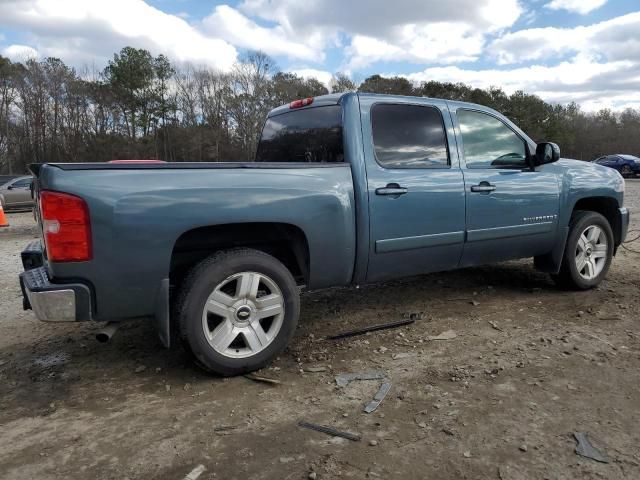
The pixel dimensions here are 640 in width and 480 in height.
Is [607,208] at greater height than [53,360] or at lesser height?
greater

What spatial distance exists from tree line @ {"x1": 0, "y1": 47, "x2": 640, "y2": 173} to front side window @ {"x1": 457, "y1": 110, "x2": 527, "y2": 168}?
3669 cm

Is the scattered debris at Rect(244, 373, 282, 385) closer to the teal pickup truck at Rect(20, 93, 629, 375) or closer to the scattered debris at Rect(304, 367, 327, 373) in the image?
the teal pickup truck at Rect(20, 93, 629, 375)

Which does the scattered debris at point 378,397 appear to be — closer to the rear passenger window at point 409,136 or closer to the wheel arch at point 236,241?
the wheel arch at point 236,241

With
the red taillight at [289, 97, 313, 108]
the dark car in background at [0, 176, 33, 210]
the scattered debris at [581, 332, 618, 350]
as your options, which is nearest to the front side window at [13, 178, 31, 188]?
the dark car in background at [0, 176, 33, 210]

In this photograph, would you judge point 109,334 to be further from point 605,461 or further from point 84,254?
point 605,461

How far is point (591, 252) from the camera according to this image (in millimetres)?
5156

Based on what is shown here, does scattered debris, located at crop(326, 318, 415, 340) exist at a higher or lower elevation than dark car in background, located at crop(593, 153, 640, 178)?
lower

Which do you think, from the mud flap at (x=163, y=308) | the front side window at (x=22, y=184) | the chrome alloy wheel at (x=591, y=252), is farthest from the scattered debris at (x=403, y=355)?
the front side window at (x=22, y=184)

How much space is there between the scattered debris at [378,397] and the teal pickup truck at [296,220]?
0.72 m

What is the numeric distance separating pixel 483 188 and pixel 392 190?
3.34ft

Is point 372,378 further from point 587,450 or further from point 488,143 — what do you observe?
point 488,143

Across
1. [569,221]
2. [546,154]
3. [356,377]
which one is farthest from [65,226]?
[569,221]

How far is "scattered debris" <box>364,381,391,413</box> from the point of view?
2.82 m

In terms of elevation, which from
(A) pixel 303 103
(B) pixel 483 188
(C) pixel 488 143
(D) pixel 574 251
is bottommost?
(D) pixel 574 251
